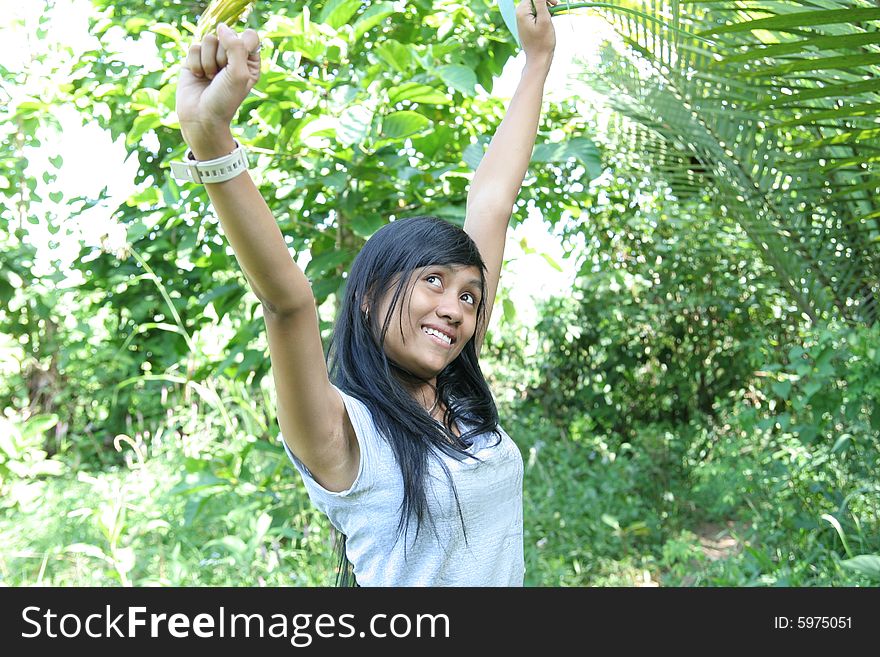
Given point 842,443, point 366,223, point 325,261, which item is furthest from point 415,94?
point 842,443

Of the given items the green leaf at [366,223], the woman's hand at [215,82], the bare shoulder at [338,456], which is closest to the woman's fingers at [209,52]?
the woman's hand at [215,82]

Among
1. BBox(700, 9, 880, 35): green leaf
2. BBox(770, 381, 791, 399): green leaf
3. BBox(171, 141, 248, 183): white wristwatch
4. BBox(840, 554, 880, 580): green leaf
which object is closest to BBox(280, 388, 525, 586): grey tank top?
BBox(171, 141, 248, 183): white wristwatch

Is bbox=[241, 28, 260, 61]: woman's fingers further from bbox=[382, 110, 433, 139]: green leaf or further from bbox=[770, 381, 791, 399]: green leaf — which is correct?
bbox=[770, 381, 791, 399]: green leaf

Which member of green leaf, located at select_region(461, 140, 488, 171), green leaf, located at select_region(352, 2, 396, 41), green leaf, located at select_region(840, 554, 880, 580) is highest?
green leaf, located at select_region(352, 2, 396, 41)

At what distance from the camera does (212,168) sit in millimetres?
752

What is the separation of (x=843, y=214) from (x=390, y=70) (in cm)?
128

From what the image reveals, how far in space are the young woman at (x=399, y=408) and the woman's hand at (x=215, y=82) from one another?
0.21ft

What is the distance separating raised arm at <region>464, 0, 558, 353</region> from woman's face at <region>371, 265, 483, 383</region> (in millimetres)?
278

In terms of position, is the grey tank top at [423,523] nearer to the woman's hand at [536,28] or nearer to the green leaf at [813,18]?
the green leaf at [813,18]

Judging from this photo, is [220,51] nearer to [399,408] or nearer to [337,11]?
[399,408]

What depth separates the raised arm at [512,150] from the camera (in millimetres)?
1450

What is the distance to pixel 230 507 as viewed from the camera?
3406mm

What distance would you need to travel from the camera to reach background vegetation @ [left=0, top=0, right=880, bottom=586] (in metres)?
2.26
